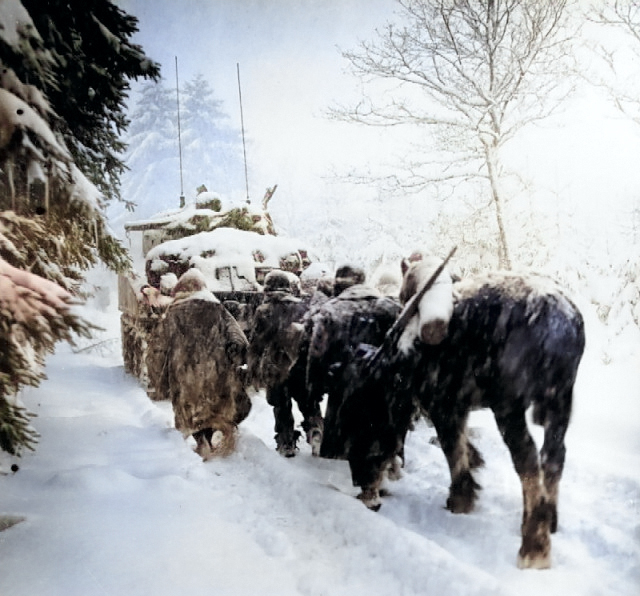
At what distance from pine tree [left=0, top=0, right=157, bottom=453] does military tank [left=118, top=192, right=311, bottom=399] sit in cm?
41

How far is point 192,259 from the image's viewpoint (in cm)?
382

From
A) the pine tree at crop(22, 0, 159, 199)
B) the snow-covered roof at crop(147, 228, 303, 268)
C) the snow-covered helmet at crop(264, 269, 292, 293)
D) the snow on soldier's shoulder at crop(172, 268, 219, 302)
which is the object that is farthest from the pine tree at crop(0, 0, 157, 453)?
the snow-covered helmet at crop(264, 269, 292, 293)

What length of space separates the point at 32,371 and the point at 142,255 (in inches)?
41.8

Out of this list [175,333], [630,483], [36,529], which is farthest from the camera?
[175,333]

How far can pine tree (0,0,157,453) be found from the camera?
75.9 inches

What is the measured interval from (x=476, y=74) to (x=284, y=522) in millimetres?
2733

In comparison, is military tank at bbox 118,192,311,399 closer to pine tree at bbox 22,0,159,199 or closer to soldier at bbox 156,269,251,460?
soldier at bbox 156,269,251,460

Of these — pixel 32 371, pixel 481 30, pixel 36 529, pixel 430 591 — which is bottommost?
pixel 430 591

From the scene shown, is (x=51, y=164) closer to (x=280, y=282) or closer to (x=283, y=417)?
(x=280, y=282)

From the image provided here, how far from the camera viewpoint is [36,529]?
2303 mm

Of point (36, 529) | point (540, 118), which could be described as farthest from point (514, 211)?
point (36, 529)

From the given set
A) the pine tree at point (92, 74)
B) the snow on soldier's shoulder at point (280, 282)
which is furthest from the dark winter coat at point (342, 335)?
the pine tree at point (92, 74)

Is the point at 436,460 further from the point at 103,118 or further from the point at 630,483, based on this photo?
the point at 103,118

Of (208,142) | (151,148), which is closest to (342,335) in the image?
(208,142)
